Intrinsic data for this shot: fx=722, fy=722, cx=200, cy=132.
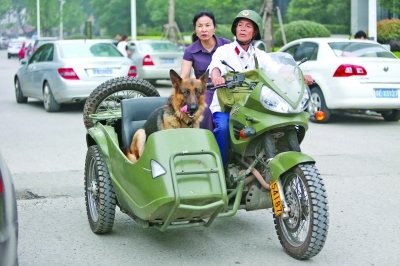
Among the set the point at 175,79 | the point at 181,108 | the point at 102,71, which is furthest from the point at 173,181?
the point at 102,71

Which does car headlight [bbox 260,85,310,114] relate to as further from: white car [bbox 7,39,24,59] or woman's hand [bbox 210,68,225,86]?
white car [bbox 7,39,24,59]

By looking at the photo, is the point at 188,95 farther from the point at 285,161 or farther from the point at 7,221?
the point at 7,221

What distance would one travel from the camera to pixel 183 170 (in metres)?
5.15

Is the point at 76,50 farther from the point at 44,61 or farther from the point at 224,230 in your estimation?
the point at 224,230

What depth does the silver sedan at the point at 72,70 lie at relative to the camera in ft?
50.5

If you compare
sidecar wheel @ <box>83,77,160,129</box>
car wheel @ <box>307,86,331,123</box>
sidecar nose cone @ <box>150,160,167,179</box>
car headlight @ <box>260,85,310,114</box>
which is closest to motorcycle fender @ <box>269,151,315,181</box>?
car headlight @ <box>260,85,310,114</box>

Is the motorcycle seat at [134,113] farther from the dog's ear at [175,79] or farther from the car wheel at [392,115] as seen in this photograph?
the car wheel at [392,115]

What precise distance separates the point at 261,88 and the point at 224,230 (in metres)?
1.58

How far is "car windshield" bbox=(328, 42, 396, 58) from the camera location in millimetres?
13867

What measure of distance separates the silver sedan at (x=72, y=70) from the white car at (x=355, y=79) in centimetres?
443

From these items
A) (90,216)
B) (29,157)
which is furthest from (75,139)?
(90,216)

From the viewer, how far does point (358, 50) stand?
45.7 ft

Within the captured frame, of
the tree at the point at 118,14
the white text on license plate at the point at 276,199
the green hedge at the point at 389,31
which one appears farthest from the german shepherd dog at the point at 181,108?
the tree at the point at 118,14

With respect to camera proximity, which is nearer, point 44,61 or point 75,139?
point 75,139
